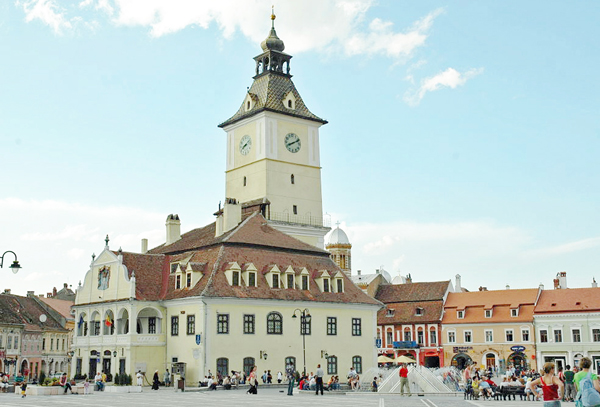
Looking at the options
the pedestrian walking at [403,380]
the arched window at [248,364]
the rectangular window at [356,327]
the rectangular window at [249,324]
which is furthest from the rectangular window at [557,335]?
the pedestrian walking at [403,380]

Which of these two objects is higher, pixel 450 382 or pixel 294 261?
pixel 294 261

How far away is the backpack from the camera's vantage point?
42.0 ft

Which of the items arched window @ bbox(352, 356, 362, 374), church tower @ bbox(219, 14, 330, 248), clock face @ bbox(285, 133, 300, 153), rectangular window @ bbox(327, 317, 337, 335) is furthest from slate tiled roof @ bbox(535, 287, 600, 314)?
rectangular window @ bbox(327, 317, 337, 335)

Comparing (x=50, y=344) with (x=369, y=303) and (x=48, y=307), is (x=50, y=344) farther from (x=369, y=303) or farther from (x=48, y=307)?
(x=369, y=303)

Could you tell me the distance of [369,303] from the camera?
61.2 meters

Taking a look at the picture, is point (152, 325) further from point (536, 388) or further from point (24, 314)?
point (24, 314)

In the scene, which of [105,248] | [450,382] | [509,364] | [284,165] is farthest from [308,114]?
[450,382]

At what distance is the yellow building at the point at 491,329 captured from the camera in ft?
265

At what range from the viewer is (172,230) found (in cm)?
6700

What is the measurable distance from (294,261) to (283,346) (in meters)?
7.05

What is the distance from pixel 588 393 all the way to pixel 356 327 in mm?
48095

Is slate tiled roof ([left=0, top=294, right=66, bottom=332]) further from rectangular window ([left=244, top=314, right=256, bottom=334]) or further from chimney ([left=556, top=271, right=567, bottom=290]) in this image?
chimney ([left=556, top=271, right=567, bottom=290])

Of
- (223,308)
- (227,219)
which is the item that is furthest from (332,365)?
(227,219)

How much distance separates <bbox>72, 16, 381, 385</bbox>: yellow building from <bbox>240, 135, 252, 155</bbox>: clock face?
12579 mm
